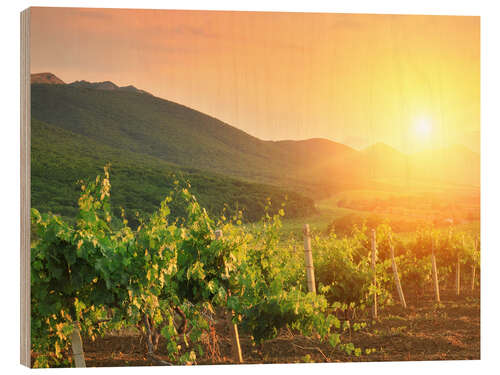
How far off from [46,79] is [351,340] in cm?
383

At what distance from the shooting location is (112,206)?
5.24 m

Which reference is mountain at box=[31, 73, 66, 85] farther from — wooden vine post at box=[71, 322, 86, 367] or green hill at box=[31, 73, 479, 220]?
wooden vine post at box=[71, 322, 86, 367]

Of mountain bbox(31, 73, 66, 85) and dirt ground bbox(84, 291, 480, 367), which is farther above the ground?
mountain bbox(31, 73, 66, 85)

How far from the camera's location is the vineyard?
4.17 meters

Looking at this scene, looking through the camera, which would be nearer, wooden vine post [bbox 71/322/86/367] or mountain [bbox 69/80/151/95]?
wooden vine post [bbox 71/322/86/367]

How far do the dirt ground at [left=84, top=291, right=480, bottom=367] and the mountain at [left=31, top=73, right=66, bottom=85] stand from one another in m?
2.48

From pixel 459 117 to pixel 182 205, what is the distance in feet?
A: 9.85

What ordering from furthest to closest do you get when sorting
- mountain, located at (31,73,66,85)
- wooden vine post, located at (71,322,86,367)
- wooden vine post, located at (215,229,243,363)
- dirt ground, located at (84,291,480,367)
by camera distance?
dirt ground, located at (84,291,480,367)
mountain, located at (31,73,66,85)
wooden vine post, located at (215,229,243,363)
wooden vine post, located at (71,322,86,367)

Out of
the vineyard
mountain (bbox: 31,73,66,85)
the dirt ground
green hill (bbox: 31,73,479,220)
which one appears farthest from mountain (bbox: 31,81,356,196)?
the dirt ground

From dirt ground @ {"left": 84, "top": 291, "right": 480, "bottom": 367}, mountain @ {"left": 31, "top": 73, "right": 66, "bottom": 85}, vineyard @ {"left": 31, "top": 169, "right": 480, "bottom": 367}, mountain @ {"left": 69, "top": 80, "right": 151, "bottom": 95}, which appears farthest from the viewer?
mountain @ {"left": 69, "top": 80, "right": 151, "bottom": 95}

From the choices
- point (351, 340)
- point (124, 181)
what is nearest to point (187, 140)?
point (124, 181)

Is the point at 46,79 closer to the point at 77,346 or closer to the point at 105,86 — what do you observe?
the point at 105,86

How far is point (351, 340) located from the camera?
5.54 metres

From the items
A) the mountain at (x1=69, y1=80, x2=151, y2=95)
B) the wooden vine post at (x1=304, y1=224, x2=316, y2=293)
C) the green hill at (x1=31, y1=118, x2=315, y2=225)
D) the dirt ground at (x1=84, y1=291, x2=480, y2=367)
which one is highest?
the mountain at (x1=69, y1=80, x2=151, y2=95)
